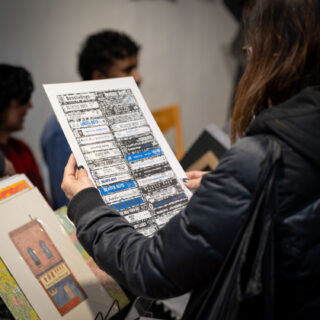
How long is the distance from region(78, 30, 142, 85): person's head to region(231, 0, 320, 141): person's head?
3.40 feet

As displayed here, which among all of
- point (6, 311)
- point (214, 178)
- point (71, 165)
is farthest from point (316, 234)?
point (6, 311)

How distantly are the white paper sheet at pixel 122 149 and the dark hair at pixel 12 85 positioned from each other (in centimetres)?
87

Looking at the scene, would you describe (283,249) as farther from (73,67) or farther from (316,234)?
(73,67)

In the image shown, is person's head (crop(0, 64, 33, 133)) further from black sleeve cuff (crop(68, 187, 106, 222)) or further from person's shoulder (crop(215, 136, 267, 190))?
person's shoulder (crop(215, 136, 267, 190))

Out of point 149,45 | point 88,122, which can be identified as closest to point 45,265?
point 88,122

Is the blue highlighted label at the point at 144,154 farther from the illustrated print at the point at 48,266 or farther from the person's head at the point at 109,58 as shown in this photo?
the person's head at the point at 109,58

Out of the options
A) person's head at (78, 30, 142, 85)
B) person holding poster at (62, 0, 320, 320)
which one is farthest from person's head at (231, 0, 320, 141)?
person's head at (78, 30, 142, 85)

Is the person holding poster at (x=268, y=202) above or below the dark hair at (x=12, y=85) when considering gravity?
below

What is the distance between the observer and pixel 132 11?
2414 mm

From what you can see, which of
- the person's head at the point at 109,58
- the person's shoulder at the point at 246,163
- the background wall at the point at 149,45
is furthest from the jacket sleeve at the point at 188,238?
the background wall at the point at 149,45

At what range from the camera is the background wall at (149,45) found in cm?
208

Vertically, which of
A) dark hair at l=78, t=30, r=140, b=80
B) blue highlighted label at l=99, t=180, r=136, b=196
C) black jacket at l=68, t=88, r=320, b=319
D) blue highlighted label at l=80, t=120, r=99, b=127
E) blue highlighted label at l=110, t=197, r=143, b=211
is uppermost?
dark hair at l=78, t=30, r=140, b=80

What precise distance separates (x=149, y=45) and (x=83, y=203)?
2.12 metres

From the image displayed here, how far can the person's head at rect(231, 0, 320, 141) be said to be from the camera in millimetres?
568
